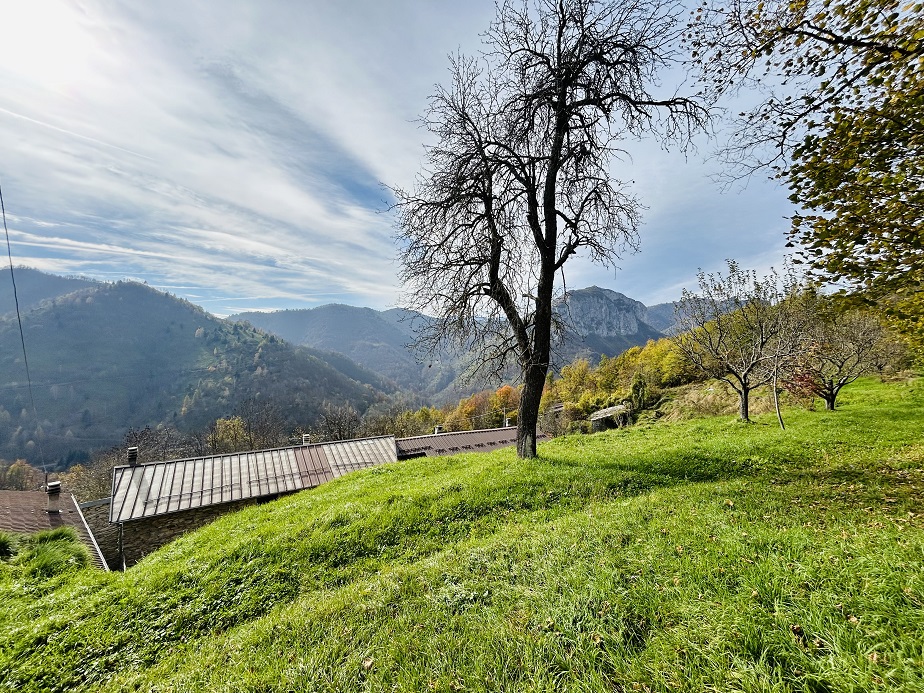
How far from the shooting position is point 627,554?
13.8 ft

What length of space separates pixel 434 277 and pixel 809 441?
1138cm

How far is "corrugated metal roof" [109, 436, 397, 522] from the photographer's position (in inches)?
595

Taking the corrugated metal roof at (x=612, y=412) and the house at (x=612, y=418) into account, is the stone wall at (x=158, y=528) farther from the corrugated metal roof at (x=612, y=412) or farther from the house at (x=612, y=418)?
the corrugated metal roof at (x=612, y=412)

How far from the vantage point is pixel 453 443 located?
2833cm

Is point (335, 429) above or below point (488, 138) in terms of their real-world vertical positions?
below

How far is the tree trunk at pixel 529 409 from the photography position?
961 cm

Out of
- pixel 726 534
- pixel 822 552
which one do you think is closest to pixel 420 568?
pixel 726 534

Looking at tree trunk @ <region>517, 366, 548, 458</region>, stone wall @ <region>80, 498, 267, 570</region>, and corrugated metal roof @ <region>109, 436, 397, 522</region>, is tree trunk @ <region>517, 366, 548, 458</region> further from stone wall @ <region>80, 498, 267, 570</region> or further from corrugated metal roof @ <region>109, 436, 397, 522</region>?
stone wall @ <region>80, 498, 267, 570</region>

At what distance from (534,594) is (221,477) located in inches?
738

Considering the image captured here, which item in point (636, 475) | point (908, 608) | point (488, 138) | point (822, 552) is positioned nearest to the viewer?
point (908, 608)

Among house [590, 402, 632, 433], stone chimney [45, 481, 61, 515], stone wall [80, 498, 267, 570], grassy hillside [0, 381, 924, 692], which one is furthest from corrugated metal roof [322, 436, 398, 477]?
house [590, 402, 632, 433]

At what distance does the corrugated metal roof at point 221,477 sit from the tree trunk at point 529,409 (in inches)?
496

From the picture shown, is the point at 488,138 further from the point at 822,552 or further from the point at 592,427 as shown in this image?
the point at 592,427

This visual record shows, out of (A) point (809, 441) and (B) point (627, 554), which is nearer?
(B) point (627, 554)
